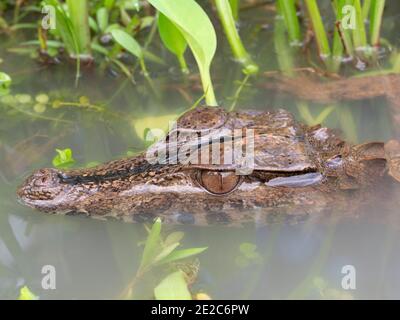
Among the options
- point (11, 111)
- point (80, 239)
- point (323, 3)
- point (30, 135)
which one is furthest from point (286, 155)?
point (323, 3)

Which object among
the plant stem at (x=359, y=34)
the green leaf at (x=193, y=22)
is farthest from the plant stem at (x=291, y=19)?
the green leaf at (x=193, y=22)

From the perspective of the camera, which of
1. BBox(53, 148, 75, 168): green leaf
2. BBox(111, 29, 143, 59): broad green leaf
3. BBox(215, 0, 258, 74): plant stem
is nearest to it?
BBox(53, 148, 75, 168): green leaf

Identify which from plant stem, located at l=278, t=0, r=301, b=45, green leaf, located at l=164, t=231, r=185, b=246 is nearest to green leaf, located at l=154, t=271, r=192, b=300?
green leaf, located at l=164, t=231, r=185, b=246

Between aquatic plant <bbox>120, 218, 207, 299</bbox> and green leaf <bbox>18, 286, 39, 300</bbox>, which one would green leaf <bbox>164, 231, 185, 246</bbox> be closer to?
aquatic plant <bbox>120, 218, 207, 299</bbox>

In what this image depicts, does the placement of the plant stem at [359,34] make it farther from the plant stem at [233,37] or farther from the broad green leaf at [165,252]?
the broad green leaf at [165,252]

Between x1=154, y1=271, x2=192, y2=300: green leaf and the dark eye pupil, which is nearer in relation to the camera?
x1=154, y1=271, x2=192, y2=300: green leaf

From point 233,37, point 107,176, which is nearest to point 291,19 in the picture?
point 233,37
